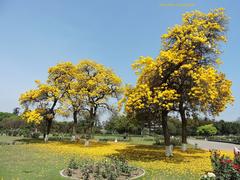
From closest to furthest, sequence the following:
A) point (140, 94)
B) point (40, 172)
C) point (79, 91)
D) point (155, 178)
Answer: point (155, 178)
point (40, 172)
point (140, 94)
point (79, 91)

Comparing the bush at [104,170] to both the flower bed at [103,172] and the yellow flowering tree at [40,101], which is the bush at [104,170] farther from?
the yellow flowering tree at [40,101]

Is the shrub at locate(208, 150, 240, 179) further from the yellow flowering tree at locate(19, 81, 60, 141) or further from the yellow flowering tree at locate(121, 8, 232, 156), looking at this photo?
the yellow flowering tree at locate(19, 81, 60, 141)

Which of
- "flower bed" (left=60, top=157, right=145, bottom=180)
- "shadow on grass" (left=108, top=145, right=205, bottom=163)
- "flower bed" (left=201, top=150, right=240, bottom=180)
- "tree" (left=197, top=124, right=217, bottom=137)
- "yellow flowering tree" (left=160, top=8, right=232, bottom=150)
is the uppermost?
"yellow flowering tree" (left=160, top=8, right=232, bottom=150)

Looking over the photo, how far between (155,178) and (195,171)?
11.1 ft

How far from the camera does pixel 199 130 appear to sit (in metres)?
75.4

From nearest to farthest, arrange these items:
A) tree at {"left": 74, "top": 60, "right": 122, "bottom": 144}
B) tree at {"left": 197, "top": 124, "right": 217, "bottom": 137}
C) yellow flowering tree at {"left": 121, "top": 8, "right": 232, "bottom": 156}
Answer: yellow flowering tree at {"left": 121, "top": 8, "right": 232, "bottom": 156} < tree at {"left": 74, "top": 60, "right": 122, "bottom": 144} < tree at {"left": 197, "top": 124, "right": 217, "bottom": 137}

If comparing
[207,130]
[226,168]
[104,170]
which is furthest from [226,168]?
[207,130]

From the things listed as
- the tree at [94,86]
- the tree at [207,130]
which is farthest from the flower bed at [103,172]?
the tree at [207,130]

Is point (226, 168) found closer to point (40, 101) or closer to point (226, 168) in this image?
point (226, 168)

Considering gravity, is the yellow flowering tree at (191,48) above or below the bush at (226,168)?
above

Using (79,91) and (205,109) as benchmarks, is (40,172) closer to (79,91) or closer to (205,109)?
(205,109)

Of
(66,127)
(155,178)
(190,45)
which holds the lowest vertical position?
(155,178)

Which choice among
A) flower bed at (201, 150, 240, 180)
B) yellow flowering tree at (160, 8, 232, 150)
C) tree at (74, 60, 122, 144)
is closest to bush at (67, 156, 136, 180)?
flower bed at (201, 150, 240, 180)

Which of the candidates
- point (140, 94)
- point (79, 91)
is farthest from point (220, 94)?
point (79, 91)
